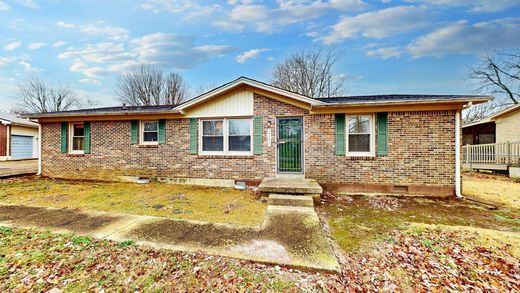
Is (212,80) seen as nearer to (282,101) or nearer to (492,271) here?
(282,101)

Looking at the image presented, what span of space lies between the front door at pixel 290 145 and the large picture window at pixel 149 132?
16.5 ft

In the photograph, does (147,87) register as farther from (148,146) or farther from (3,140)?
(148,146)

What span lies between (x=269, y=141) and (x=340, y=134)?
8.08 feet

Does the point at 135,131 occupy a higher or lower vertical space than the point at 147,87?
lower

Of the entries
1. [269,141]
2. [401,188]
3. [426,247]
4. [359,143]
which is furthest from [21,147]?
[401,188]

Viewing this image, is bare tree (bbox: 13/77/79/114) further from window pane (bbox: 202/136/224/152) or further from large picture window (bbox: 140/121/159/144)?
window pane (bbox: 202/136/224/152)

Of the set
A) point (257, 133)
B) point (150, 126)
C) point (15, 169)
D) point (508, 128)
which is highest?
point (508, 128)

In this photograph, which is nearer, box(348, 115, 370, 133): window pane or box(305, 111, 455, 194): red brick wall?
box(305, 111, 455, 194): red brick wall

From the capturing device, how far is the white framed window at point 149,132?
314 inches

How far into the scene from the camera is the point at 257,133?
7152 millimetres

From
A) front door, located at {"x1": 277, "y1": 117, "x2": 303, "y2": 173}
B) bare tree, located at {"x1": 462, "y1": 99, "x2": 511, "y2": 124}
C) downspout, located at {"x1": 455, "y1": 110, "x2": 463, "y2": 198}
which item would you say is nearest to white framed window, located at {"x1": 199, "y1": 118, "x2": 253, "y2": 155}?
front door, located at {"x1": 277, "y1": 117, "x2": 303, "y2": 173}

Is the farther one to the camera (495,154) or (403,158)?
(495,154)

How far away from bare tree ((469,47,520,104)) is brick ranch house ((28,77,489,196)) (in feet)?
77.7

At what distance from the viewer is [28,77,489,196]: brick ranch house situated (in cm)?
624
